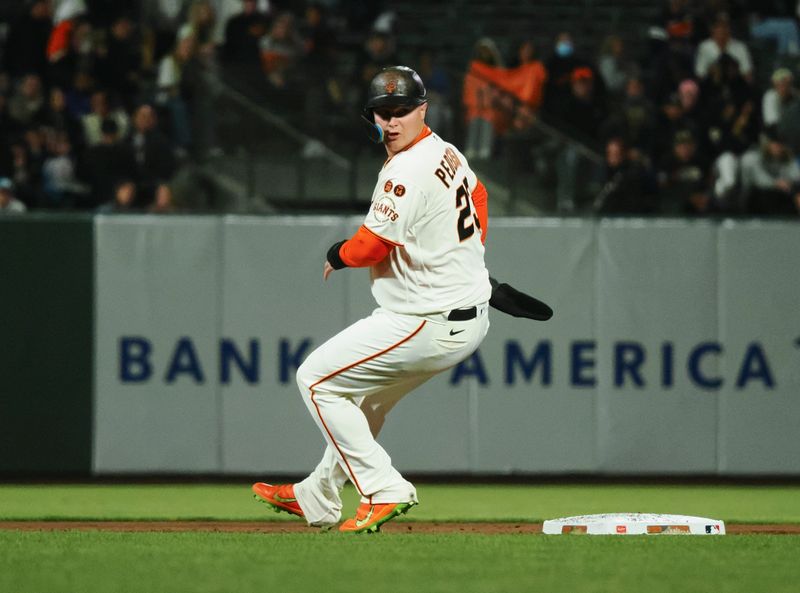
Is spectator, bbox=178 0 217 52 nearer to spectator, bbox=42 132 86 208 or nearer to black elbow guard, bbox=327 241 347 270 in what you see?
spectator, bbox=42 132 86 208

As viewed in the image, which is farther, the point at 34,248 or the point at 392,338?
the point at 34,248

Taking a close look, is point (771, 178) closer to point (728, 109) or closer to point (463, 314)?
point (728, 109)

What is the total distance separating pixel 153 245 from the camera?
9.71 metres

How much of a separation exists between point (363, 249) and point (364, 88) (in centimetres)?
601

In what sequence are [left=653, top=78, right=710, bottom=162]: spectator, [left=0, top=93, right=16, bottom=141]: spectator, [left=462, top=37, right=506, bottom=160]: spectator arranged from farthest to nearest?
[left=653, top=78, right=710, bottom=162]: spectator → [left=0, top=93, right=16, bottom=141]: spectator → [left=462, top=37, right=506, bottom=160]: spectator

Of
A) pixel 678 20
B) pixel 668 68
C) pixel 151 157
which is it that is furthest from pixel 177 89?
pixel 678 20

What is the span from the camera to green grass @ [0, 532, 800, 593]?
481cm

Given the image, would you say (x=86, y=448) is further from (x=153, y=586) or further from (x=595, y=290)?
(x=153, y=586)

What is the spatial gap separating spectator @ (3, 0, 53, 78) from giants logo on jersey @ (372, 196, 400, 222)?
777 cm

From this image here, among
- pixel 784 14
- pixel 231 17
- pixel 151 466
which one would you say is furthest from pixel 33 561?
pixel 784 14

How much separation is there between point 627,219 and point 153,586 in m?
5.69

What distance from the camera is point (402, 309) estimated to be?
612 centimetres

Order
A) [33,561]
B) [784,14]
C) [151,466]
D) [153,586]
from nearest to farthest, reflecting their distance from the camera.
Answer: [153,586], [33,561], [151,466], [784,14]

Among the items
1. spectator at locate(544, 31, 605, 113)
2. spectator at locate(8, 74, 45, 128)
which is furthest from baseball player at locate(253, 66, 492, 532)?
spectator at locate(8, 74, 45, 128)
